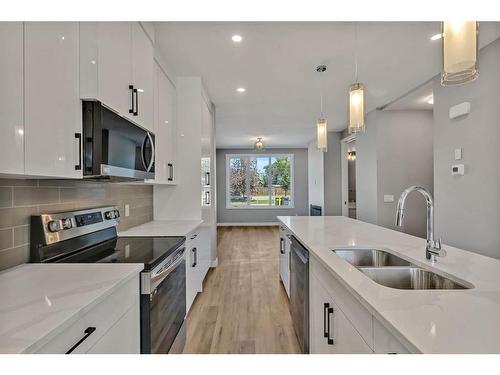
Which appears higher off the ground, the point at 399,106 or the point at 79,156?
the point at 399,106

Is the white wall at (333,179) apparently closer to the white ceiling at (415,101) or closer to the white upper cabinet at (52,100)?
the white ceiling at (415,101)

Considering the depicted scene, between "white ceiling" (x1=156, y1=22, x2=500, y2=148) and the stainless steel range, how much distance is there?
1.65m

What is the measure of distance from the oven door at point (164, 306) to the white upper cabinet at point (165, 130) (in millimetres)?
996

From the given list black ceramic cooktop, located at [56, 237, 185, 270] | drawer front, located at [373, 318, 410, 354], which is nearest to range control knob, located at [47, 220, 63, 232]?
black ceramic cooktop, located at [56, 237, 185, 270]

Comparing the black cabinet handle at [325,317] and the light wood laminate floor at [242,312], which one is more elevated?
the black cabinet handle at [325,317]

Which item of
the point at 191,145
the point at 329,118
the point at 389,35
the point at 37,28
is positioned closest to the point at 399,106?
the point at 329,118

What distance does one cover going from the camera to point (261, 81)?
3.55m

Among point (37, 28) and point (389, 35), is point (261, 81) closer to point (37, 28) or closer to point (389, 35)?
point (389, 35)

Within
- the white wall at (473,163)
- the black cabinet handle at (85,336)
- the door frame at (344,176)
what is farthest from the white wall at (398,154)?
the black cabinet handle at (85,336)

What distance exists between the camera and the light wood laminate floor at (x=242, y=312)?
2238 millimetres

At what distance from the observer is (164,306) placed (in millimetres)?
1643
